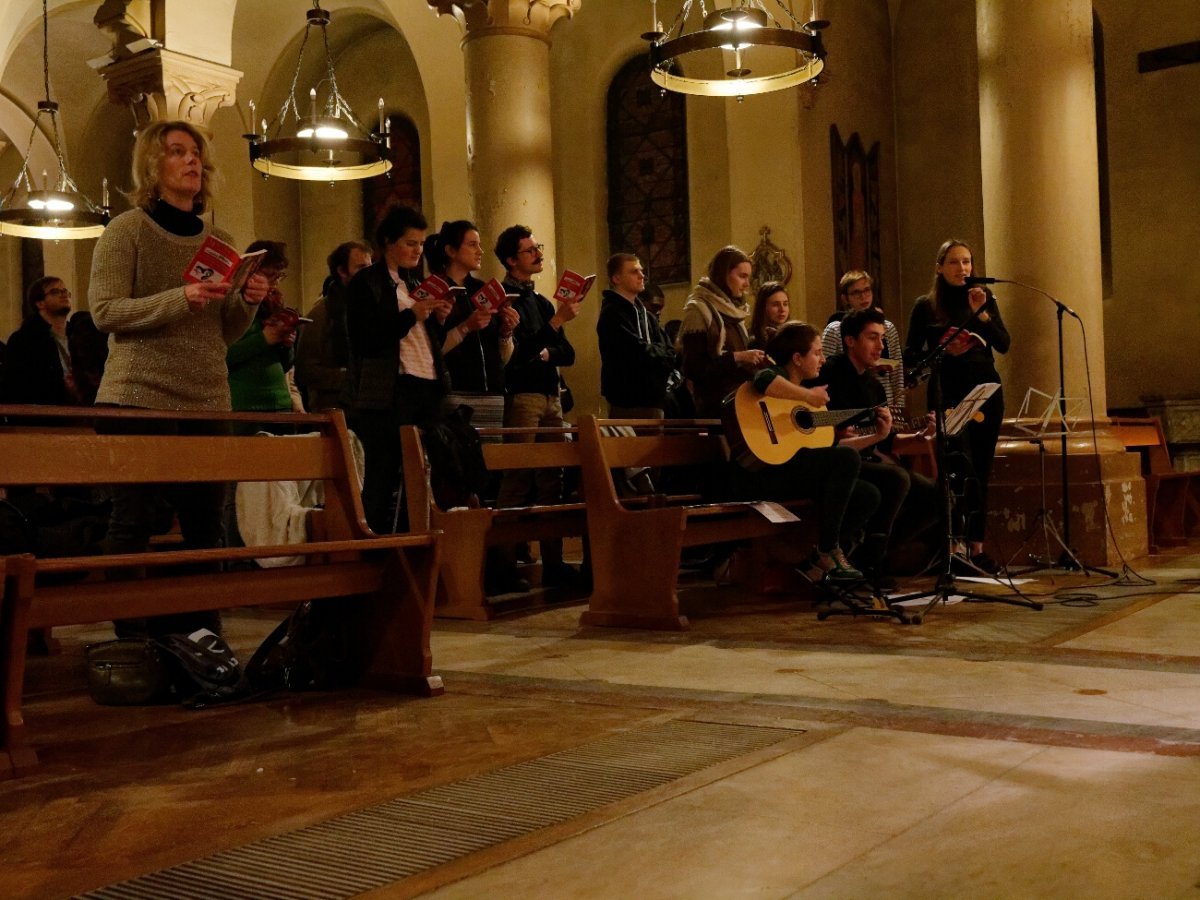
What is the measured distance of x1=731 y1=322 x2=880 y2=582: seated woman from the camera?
561cm

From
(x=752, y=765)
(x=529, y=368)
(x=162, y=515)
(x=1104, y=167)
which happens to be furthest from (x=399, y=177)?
(x=752, y=765)

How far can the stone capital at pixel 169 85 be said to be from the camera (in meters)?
10.6

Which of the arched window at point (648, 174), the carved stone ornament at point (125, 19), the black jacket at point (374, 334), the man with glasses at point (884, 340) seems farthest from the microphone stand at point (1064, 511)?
the carved stone ornament at point (125, 19)

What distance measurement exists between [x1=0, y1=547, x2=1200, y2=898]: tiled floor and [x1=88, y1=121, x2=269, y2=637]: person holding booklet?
2.00ft

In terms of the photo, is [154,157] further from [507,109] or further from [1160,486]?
[1160,486]

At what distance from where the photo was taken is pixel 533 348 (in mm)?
6480

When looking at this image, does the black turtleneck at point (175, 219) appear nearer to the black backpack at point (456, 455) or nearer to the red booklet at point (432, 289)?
the red booklet at point (432, 289)

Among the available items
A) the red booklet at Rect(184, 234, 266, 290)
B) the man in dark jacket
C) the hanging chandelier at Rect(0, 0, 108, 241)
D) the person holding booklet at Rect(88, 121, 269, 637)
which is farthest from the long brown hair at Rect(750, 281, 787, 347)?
the hanging chandelier at Rect(0, 0, 108, 241)

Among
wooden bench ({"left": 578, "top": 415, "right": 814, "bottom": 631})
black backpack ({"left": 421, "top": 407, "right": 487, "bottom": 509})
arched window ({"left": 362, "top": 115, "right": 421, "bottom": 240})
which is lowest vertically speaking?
wooden bench ({"left": 578, "top": 415, "right": 814, "bottom": 631})

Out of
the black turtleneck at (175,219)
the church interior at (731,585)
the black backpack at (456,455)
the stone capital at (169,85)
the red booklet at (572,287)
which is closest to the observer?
the church interior at (731,585)

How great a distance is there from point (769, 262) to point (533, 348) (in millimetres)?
4245

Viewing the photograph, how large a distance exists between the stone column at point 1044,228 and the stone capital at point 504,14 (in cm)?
354

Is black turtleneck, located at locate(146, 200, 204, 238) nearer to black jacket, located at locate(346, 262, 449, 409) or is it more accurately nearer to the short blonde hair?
the short blonde hair

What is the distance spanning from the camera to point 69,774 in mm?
3008
